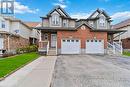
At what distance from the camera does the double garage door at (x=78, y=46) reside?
30062 millimetres

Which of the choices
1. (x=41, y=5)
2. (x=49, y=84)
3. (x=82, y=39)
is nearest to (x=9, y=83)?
(x=49, y=84)

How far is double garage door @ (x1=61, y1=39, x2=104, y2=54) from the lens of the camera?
30.1m

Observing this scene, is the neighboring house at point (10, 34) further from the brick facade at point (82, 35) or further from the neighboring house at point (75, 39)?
the brick facade at point (82, 35)

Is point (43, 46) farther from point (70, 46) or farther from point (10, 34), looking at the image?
point (10, 34)

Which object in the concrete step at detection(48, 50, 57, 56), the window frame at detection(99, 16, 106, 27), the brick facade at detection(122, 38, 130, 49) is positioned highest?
the window frame at detection(99, 16, 106, 27)

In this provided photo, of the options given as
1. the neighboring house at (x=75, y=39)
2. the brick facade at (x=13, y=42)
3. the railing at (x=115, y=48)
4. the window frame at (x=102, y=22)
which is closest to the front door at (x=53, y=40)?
the neighboring house at (x=75, y=39)

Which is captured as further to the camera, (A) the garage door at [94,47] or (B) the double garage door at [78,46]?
(A) the garage door at [94,47]

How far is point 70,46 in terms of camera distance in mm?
30109

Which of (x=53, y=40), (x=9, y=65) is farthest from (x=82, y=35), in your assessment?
(x=9, y=65)

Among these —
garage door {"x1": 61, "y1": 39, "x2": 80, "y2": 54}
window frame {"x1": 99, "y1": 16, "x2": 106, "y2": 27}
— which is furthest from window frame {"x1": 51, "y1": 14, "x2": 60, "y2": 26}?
window frame {"x1": 99, "y1": 16, "x2": 106, "y2": 27}

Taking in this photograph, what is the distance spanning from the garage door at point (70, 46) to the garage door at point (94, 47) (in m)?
1.57

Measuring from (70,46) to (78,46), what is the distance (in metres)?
1.26

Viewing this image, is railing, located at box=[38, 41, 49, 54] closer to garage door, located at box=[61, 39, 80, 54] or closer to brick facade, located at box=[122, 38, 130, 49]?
garage door, located at box=[61, 39, 80, 54]

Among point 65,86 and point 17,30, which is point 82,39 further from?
point 65,86
